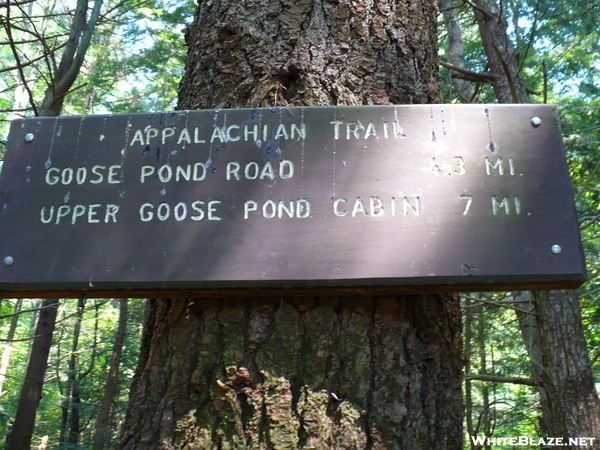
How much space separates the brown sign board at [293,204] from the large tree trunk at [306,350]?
90 millimetres

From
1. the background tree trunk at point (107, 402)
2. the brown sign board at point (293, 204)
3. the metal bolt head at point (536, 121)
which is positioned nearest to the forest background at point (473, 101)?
the background tree trunk at point (107, 402)

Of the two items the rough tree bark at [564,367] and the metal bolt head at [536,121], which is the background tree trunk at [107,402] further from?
the metal bolt head at [536,121]

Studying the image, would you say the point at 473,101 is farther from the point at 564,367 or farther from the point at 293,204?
the point at 293,204

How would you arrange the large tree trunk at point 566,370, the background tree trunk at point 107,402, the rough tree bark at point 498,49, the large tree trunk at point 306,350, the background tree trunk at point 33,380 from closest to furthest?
the large tree trunk at point 306,350 → the large tree trunk at point 566,370 → the rough tree bark at point 498,49 → the background tree trunk at point 33,380 → the background tree trunk at point 107,402

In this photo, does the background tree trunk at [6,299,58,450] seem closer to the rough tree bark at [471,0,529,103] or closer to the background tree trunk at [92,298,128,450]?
the background tree trunk at [92,298,128,450]

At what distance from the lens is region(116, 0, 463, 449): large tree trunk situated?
1.14 m

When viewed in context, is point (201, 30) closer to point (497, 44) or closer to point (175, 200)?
point (175, 200)

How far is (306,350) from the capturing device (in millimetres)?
1192

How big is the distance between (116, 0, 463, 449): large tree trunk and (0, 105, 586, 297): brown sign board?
9 cm

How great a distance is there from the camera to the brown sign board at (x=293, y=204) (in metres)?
1.21

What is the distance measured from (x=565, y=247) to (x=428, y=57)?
2.55 ft

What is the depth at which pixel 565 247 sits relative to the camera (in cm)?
120

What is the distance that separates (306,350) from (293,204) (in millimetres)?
376

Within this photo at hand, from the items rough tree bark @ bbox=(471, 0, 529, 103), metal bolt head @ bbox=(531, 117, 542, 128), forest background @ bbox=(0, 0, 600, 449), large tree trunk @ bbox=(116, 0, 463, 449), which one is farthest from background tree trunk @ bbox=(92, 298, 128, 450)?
metal bolt head @ bbox=(531, 117, 542, 128)
